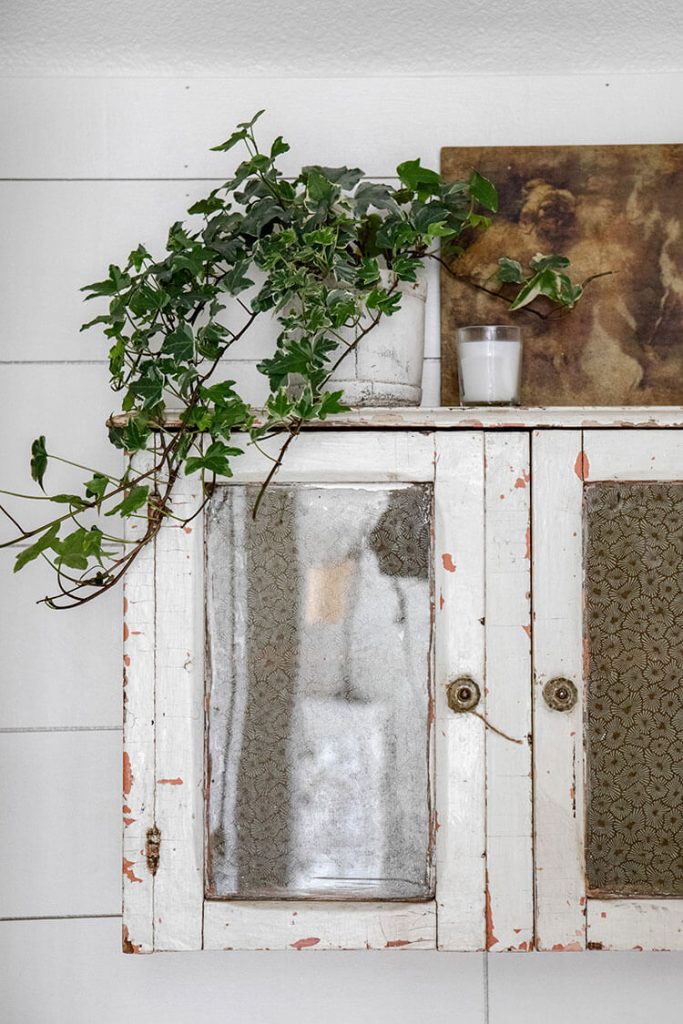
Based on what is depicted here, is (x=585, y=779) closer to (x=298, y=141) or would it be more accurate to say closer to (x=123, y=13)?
(x=298, y=141)

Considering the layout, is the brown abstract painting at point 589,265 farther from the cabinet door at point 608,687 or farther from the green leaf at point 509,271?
the cabinet door at point 608,687

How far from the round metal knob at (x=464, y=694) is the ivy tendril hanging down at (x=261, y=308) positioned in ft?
1.11

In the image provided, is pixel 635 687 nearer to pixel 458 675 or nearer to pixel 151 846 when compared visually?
pixel 458 675

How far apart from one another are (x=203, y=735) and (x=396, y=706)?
25cm

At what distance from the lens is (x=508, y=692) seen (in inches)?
46.6

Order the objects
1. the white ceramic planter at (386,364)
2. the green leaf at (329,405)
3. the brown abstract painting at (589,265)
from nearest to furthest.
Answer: the green leaf at (329,405) < the white ceramic planter at (386,364) < the brown abstract painting at (589,265)

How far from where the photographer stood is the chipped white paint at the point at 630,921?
118 centimetres

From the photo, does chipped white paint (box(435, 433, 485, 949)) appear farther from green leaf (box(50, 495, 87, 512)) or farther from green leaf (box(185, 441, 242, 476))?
green leaf (box(50, 495, 87, 512))

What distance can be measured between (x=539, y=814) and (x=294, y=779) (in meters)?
0.31

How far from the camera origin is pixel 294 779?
119 cm

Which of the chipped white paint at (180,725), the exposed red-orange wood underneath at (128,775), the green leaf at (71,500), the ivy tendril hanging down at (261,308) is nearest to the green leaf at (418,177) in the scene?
the ivy tendril hanging down at (261,308)

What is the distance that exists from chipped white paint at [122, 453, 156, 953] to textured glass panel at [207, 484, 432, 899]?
0.26 ft

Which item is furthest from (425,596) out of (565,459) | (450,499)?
(565,459)

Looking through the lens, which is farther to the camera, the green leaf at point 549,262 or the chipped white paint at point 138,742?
the green leaf at point 549,262
